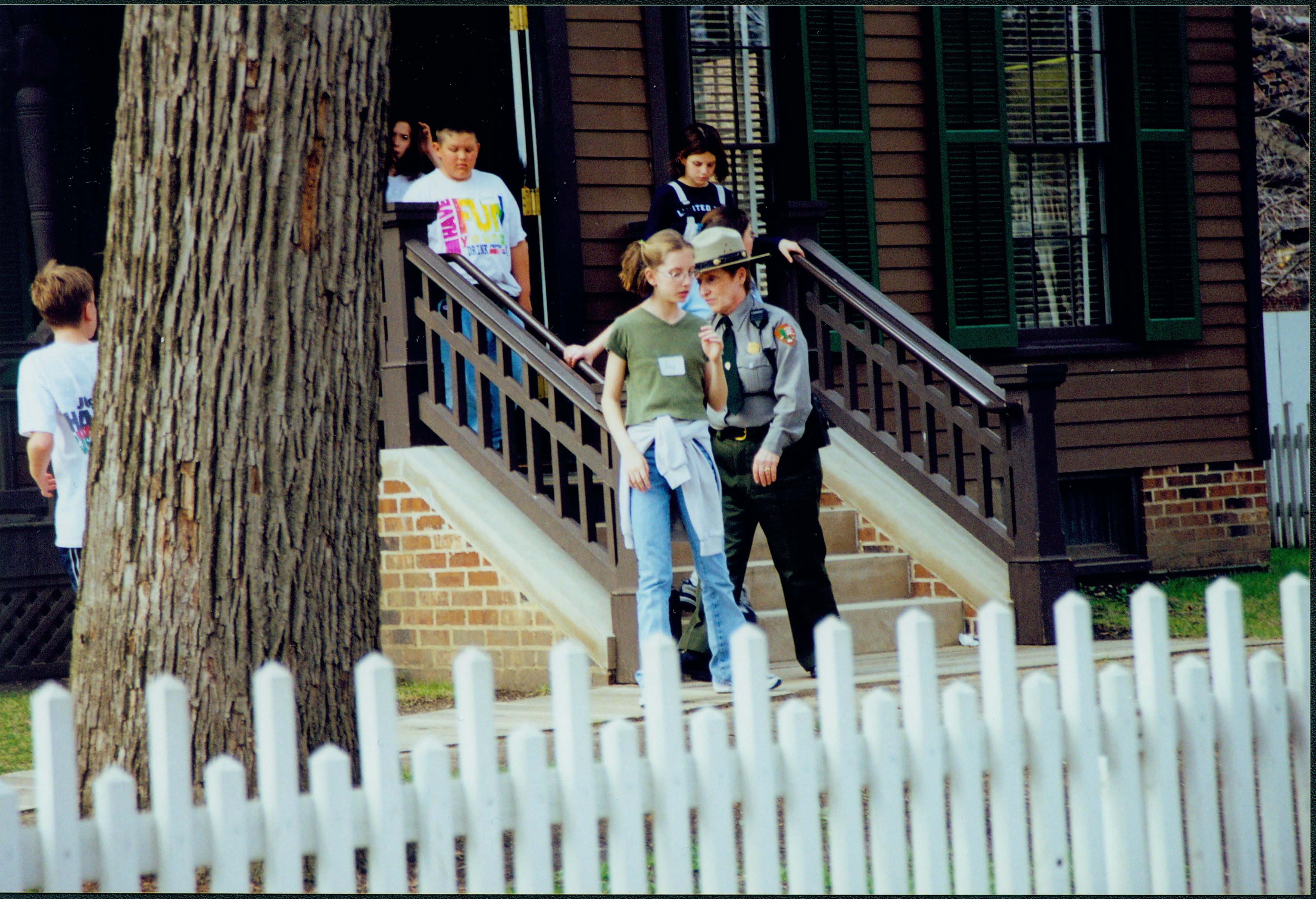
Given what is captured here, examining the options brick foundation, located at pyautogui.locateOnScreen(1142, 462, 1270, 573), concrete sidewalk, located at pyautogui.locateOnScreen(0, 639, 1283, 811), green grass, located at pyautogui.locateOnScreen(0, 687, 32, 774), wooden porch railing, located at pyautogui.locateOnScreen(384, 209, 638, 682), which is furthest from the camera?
brick foundation, located at pyautogui.locateOnScreen(1142, 462, 1270, 573)

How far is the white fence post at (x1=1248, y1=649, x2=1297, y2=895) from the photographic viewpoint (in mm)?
3479

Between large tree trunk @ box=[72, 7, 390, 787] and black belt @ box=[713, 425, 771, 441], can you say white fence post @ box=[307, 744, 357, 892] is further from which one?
black belt @ box=[713, 425, 771, 441]

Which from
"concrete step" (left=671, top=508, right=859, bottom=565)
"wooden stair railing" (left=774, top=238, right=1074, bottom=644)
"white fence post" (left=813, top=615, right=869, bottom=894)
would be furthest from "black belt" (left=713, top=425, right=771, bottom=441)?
"white fence post" (left=813, top=615, right=869, bottom=894)

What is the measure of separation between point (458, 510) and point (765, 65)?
4234 millimetres

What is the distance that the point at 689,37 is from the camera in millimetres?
9680

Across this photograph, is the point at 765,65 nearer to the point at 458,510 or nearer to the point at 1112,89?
the point at 1112,89

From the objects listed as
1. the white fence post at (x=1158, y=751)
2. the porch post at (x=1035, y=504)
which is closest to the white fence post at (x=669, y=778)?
the white fence post at (x=1158, y=751)

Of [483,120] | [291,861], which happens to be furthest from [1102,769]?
[483,120]

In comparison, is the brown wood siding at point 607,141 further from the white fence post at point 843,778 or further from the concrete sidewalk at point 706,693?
the white fence post at point 843,778

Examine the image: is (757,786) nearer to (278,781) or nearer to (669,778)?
(669,778)

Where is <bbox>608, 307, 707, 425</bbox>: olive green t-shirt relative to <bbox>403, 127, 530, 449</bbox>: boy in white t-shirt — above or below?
below

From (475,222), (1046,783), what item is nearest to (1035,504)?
(475,222)

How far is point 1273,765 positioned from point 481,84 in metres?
7.41

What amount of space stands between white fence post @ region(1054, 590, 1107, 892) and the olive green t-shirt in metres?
2.78
